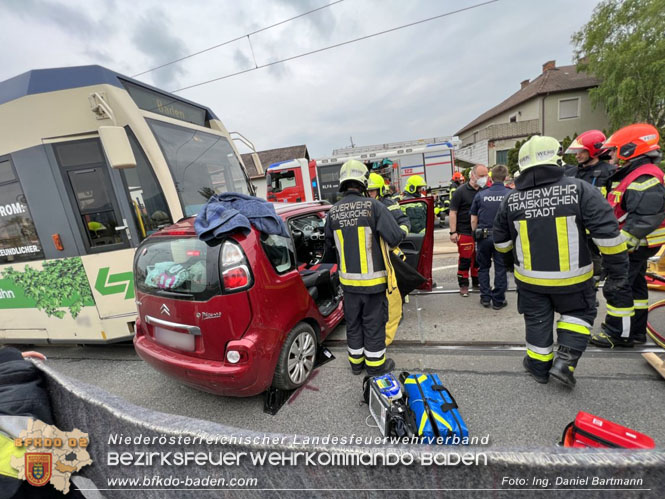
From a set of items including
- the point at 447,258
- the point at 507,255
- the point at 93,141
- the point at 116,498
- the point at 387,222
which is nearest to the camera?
the point at 116,498

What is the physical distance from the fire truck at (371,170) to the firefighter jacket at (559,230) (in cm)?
1046

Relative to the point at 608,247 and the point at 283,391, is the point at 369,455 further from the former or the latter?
the point at 608,247

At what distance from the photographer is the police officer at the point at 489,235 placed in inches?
148

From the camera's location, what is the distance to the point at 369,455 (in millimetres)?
883

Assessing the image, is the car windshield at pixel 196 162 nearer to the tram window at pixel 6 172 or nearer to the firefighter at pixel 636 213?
the tram window at pixel 6 172

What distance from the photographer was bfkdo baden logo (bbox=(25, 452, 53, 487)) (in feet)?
3.05

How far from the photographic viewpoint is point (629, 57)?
16781 millimetres

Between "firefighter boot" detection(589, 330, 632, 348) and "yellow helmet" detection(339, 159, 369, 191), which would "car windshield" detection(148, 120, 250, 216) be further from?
"firefighter boot" detection(589, 330, 632, 348)

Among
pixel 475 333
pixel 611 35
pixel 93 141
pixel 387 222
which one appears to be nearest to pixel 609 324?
pixel 475 333

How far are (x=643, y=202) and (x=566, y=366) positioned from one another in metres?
1.55

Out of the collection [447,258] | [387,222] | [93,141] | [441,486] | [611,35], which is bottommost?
[447,258]

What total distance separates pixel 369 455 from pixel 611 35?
1125 inches

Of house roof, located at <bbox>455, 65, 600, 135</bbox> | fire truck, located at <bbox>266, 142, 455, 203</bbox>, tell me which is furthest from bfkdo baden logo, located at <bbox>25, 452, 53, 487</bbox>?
house roof, located at <bbox>455, 65, 600, 135</bbox>

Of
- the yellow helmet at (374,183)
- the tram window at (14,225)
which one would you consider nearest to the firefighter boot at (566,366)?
the yellow helmet at (374,183)
